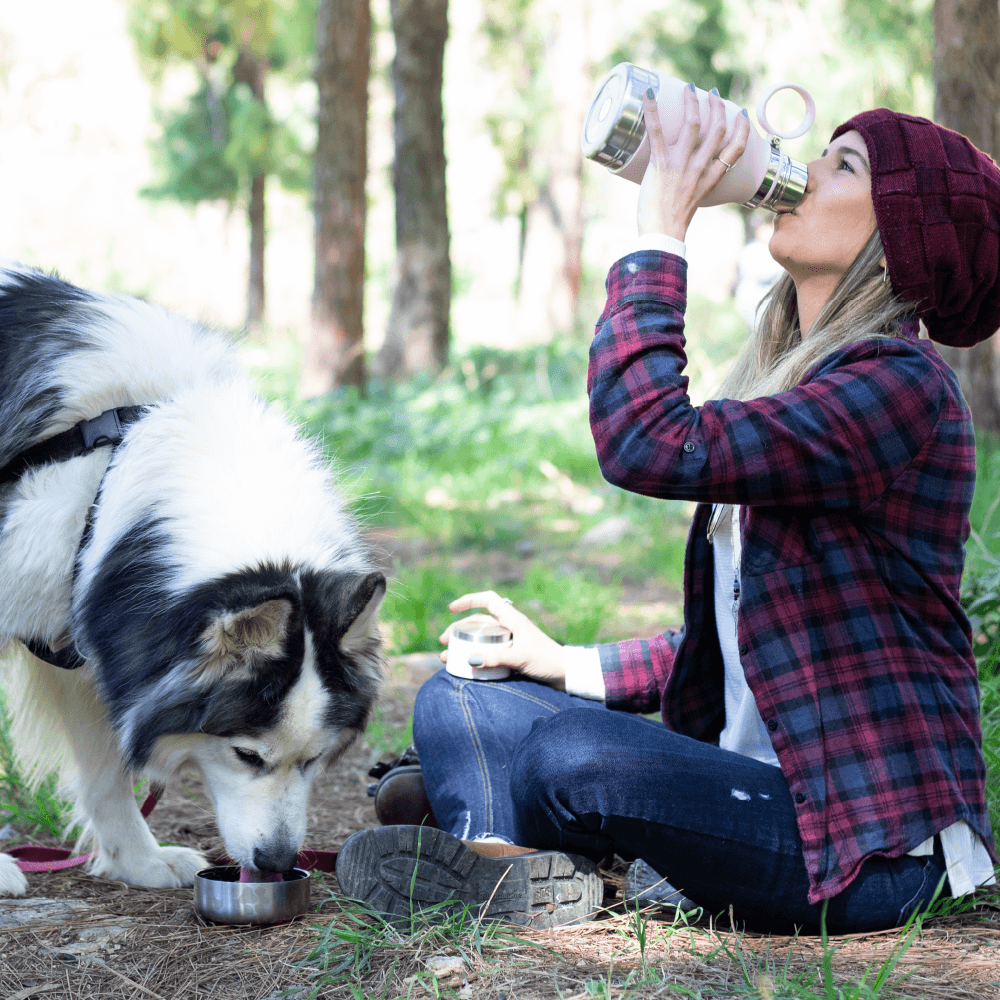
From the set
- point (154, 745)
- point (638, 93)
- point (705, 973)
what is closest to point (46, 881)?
point (154, 745)

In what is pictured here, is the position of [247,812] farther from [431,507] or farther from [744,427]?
[431,507]

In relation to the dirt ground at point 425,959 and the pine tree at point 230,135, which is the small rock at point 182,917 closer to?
the dirt ground at point 425,959

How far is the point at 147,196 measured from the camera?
18422 mm

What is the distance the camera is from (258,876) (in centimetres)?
213

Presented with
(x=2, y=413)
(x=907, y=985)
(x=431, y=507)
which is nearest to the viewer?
(x=907, y=985)


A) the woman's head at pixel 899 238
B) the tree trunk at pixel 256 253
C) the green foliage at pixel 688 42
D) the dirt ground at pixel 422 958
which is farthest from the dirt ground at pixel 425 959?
the tree trunk at pixel 256 253

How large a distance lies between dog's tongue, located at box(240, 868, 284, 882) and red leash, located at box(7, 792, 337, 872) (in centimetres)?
21

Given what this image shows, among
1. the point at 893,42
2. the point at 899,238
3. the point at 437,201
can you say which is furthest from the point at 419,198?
the point at 899,238

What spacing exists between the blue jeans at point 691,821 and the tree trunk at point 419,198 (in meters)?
9.29

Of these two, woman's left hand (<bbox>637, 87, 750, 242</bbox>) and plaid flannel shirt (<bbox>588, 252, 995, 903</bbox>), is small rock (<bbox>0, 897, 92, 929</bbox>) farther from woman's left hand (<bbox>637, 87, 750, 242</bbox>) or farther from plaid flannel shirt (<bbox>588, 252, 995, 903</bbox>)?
woman's left hand (<bbox>637, 87, 750, 242</bbox>)

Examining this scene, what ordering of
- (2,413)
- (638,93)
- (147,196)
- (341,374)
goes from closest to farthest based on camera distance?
(638,93) < (2,413) < (341,374) < (147,196)

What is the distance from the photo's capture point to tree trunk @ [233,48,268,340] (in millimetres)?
18359

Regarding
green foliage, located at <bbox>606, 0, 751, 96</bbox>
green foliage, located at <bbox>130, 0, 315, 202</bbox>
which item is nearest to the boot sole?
green foliage, located at <bbox>130, 0, 315, 202</bbox>

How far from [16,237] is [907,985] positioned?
26.3m
